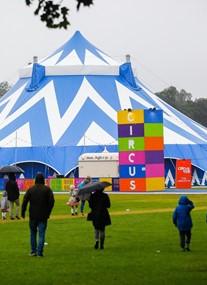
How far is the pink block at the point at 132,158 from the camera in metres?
54.9

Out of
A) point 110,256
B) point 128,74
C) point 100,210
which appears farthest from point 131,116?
point 110,256

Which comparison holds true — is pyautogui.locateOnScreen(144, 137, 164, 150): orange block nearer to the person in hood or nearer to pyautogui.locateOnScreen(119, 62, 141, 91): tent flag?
pyautogui.locateOnScreen(119, 62, 141, 91): tent flag

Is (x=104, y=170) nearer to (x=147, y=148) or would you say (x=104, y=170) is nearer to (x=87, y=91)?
(x=147, y=148)

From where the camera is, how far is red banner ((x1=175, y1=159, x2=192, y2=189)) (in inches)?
2266

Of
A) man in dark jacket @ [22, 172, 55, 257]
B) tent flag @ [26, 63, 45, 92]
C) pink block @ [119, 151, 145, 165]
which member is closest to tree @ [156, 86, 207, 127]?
tent flag @ [26, 63, 45, 92]

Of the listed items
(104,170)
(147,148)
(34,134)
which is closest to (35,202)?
(147,148)

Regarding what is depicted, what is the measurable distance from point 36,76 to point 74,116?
5.78 metres

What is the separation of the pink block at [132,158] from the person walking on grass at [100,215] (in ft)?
119

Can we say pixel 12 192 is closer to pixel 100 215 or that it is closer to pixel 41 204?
pixel 100 215

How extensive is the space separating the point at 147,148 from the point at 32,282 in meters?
42.4

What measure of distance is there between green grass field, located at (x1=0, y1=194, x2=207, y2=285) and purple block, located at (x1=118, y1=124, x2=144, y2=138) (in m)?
28.2

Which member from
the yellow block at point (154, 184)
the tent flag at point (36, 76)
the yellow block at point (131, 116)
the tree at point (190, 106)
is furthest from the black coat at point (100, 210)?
the tree at point (190, 106)

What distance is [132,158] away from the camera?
55.2 m

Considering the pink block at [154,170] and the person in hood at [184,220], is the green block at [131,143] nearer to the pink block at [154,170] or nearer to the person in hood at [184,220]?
the pink block at [154,170]
